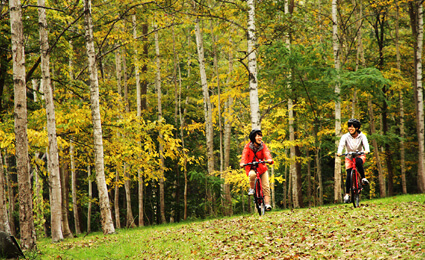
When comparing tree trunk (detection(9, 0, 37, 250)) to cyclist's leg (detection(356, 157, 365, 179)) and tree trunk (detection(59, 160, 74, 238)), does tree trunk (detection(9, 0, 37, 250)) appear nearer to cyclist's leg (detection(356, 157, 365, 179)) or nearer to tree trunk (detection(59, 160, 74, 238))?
cyclist's leg (detection(356, 157, 365, 179))

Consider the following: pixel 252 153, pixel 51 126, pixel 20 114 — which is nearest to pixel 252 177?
pixel 252 153

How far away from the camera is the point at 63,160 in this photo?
60.7ft

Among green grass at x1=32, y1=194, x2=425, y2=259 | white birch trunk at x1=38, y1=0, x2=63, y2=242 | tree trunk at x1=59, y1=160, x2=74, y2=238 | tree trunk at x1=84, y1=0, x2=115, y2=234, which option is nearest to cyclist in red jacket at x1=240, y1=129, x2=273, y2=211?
green grass at x1=32, y1=194, x2=425, y2=259

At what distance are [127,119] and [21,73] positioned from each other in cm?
504

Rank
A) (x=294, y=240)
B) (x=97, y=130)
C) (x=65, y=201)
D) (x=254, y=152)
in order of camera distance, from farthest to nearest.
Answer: (x=65, y=201) → (x=97, y=130) → (x=254, y=152) → (x=294, y=240)

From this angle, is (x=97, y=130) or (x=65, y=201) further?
(x=65, y=201)

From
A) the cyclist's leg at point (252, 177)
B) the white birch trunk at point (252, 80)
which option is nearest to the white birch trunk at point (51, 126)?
the white birch trunk at point (252, 80)

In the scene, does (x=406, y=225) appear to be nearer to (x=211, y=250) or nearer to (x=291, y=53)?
(x=211, y=250)

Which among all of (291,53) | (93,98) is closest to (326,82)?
(291,53)

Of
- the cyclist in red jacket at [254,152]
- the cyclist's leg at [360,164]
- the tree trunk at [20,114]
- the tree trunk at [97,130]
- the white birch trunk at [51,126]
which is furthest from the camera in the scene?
the tree trunk at [97,130]

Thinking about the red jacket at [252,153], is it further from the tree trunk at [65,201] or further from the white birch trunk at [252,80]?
the tree trunk at [65,201]

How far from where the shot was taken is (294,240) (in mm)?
8719

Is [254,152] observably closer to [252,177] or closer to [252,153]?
[252,153]

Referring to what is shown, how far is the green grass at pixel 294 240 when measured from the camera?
743 centimetres
